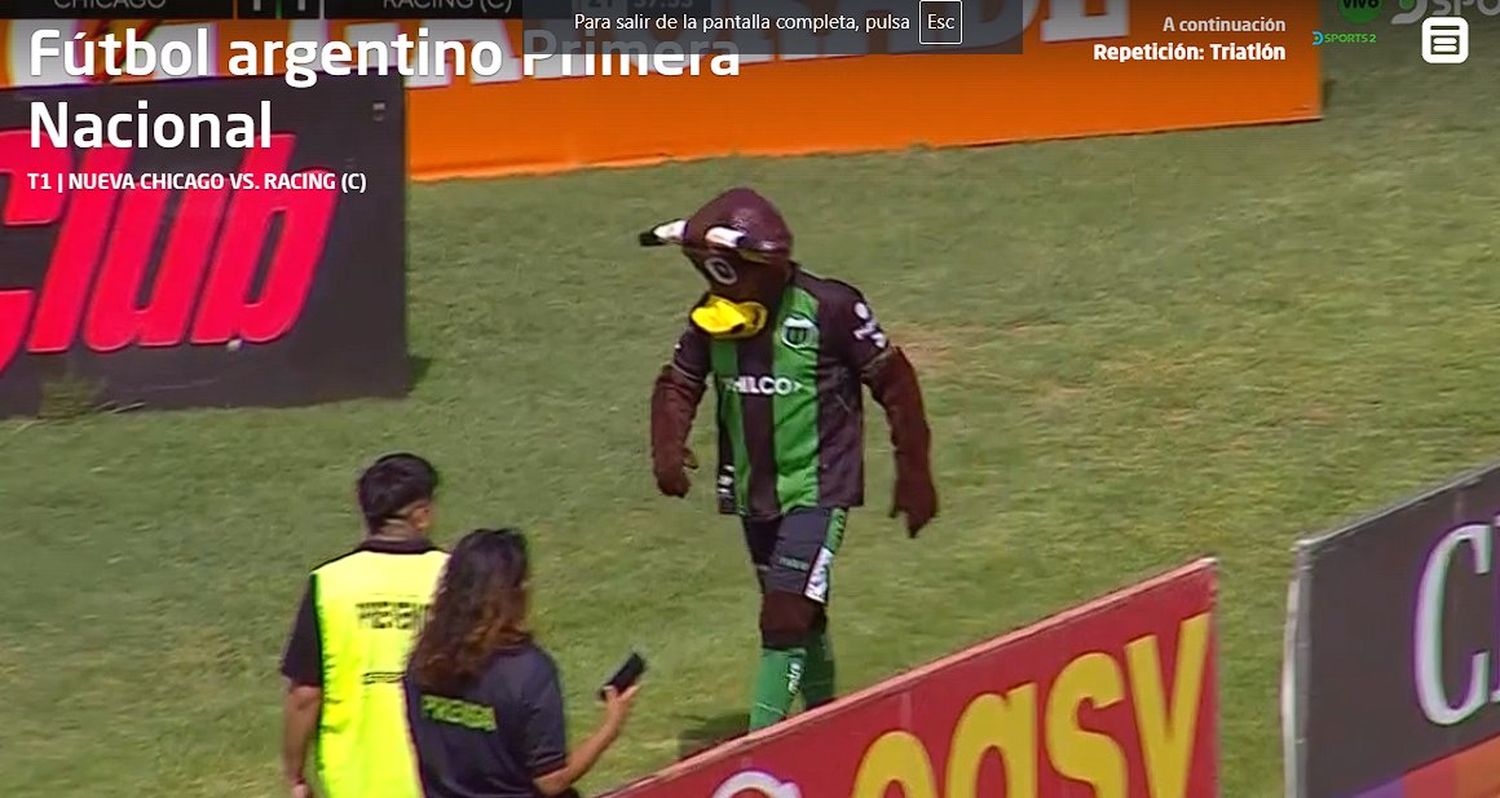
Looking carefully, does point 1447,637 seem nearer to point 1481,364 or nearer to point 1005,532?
point 1005,532

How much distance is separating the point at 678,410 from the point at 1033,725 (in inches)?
82.8

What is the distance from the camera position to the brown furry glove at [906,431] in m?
7.05

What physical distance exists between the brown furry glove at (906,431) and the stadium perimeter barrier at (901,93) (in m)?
10.5

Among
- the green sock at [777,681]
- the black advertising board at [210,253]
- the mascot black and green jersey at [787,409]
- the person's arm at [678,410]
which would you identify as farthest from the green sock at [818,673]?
the black advertising board at [210,253]

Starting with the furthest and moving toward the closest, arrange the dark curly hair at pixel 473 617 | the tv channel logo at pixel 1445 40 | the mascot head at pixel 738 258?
1. the tv channel logo at pixel 1445 40
2. the mascot head at pixel 738 258
3. the dark curly hair at pixel 473 617

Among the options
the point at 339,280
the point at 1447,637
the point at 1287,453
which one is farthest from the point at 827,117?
the point at 1447,637

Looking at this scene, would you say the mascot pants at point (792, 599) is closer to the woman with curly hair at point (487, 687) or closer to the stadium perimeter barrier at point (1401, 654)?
the stadium perimeter barrier at point (1401, 654)

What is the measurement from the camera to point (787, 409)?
7039mm

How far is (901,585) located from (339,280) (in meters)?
4.22

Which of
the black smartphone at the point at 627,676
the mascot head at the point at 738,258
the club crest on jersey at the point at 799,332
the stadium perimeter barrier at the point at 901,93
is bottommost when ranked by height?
the black smartphone at the point at 627,676

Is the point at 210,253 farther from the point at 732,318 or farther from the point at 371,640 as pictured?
the point at 371,640

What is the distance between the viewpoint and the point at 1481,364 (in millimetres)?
11734

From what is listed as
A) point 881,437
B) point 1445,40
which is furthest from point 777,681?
point 1445,40

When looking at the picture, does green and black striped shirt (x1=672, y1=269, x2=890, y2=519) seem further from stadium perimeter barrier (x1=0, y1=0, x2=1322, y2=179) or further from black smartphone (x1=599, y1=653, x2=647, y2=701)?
stadium perimeter barrier (x1=0, y1=0, x2=1322, y2=179)
